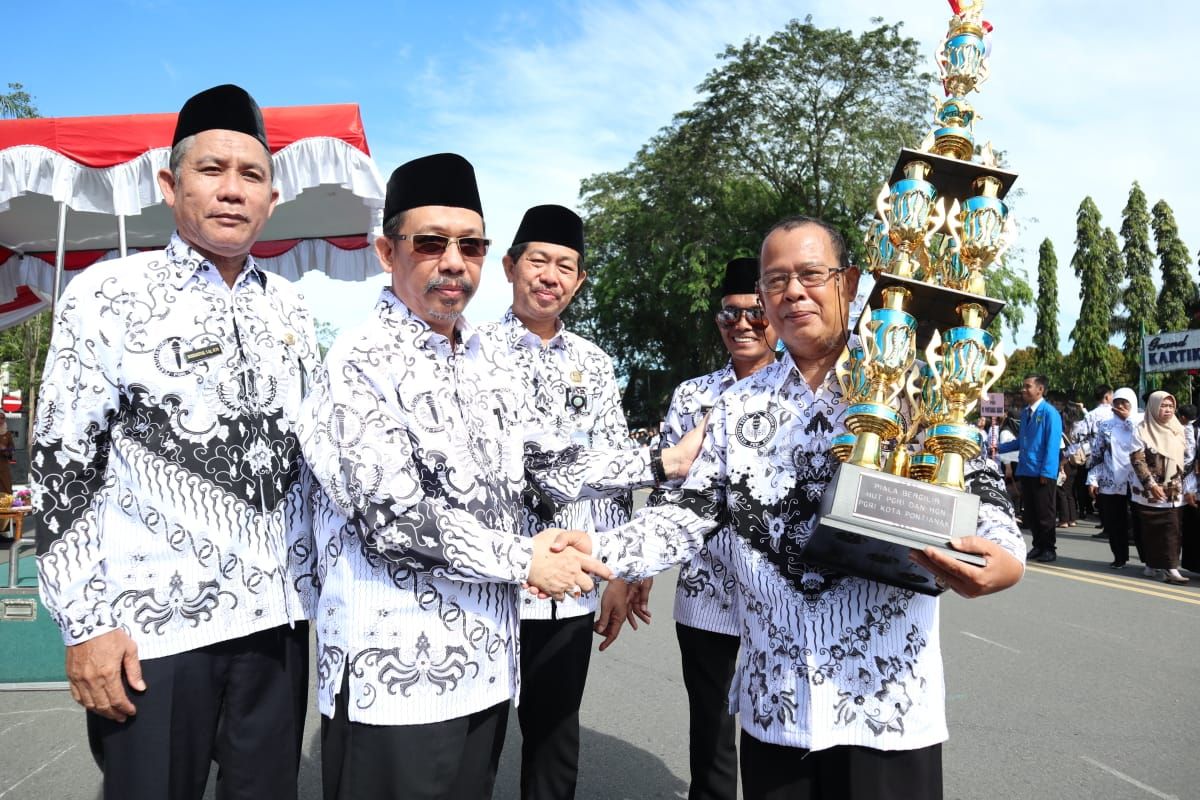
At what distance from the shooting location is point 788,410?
2.11 meters

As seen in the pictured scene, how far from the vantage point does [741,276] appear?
3.50 m

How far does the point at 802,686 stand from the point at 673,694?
304cm

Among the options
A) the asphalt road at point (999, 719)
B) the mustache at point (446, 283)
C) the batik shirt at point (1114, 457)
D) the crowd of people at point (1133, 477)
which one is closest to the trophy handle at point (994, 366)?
the mustache at point (446, 283)

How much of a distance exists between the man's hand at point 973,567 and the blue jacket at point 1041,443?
8948 millimetres

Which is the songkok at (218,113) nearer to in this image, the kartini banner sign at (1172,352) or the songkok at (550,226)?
the songkok at (550,226)

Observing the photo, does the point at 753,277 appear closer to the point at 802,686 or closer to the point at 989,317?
the point at 989,317

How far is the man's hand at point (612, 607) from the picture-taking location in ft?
10.2

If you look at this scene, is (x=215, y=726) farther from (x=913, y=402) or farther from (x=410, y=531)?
(x=913, y=402)

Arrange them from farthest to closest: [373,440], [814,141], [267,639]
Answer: [814,141]
[267,639]
[373,440]

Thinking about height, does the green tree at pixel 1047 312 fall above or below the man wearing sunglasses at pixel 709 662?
above

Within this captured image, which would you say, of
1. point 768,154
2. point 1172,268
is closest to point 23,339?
point 768,154

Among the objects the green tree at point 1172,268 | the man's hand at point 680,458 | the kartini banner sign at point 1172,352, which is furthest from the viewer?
the green tree at point 1172,268

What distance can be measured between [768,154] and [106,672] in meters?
23.2

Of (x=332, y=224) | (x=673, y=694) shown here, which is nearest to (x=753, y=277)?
(x=673, y=694)
